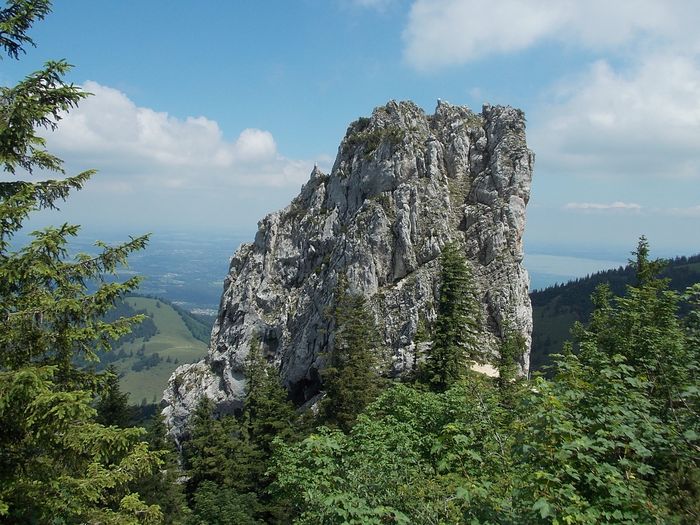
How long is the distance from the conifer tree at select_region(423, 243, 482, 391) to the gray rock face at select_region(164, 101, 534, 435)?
52.6 ft

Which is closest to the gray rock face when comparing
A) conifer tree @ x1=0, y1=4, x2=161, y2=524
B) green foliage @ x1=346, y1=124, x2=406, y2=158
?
green foliage @ x1=346, y1=124, x2=406, y2=158

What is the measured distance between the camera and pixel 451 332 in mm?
33406

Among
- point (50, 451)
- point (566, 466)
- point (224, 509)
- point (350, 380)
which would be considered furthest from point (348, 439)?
point (350, 380)

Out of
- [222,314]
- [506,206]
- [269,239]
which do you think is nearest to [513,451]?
[506,206]

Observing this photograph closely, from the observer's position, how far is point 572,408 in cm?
891

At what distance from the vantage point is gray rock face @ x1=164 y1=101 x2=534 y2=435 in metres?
55.1

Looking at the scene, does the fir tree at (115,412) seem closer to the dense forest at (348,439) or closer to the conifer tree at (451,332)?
the dense forest at (348,439)

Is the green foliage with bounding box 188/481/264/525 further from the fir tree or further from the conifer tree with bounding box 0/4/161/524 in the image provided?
the conifer tree with bounding box 0/4/161/524

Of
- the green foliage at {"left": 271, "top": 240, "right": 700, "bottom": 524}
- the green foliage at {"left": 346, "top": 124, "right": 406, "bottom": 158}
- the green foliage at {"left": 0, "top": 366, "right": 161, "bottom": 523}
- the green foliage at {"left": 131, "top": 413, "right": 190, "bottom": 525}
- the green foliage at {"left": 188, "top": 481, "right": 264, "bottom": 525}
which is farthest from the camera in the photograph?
the green foliage at {"left": 346, "top": 124, "right": 406, "bottom": 158}

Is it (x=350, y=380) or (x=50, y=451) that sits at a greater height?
(x=50, y=451)

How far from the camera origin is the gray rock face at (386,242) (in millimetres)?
55062

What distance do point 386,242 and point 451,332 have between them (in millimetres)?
27582

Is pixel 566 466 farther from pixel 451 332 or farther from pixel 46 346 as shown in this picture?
pixel 451 332

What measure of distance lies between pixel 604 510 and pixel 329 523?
15.1 ft
